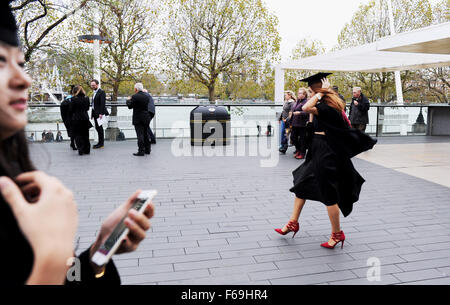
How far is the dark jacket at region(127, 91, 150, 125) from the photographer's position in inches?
430

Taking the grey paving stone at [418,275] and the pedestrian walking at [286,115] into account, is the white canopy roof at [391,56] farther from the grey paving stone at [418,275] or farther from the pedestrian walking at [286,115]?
the grey paving stone at [418,275]

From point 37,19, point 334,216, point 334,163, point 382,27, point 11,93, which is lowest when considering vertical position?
point 334,216

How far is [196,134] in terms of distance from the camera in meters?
13.1

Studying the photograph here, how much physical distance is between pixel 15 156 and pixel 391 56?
18.6m

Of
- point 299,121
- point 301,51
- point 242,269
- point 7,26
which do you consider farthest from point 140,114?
point 301,51

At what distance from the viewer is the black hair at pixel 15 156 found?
0.90 meters

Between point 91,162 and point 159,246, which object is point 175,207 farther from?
point 91,162

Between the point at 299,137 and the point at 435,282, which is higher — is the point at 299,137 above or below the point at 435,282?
above

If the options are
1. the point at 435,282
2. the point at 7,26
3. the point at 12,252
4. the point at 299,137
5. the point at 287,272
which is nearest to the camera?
the point at 12,252

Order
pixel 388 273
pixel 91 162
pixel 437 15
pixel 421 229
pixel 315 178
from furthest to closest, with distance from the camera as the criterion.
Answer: pixel 437 15 < pixel 91 162 < pixel 421 229 < pixel 315 178 < pixel 388 273

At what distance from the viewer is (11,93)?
841 millimetres

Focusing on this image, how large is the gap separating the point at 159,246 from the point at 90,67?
29.7 ft

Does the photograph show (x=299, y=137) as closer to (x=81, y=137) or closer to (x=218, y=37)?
(x=81, y=137)
